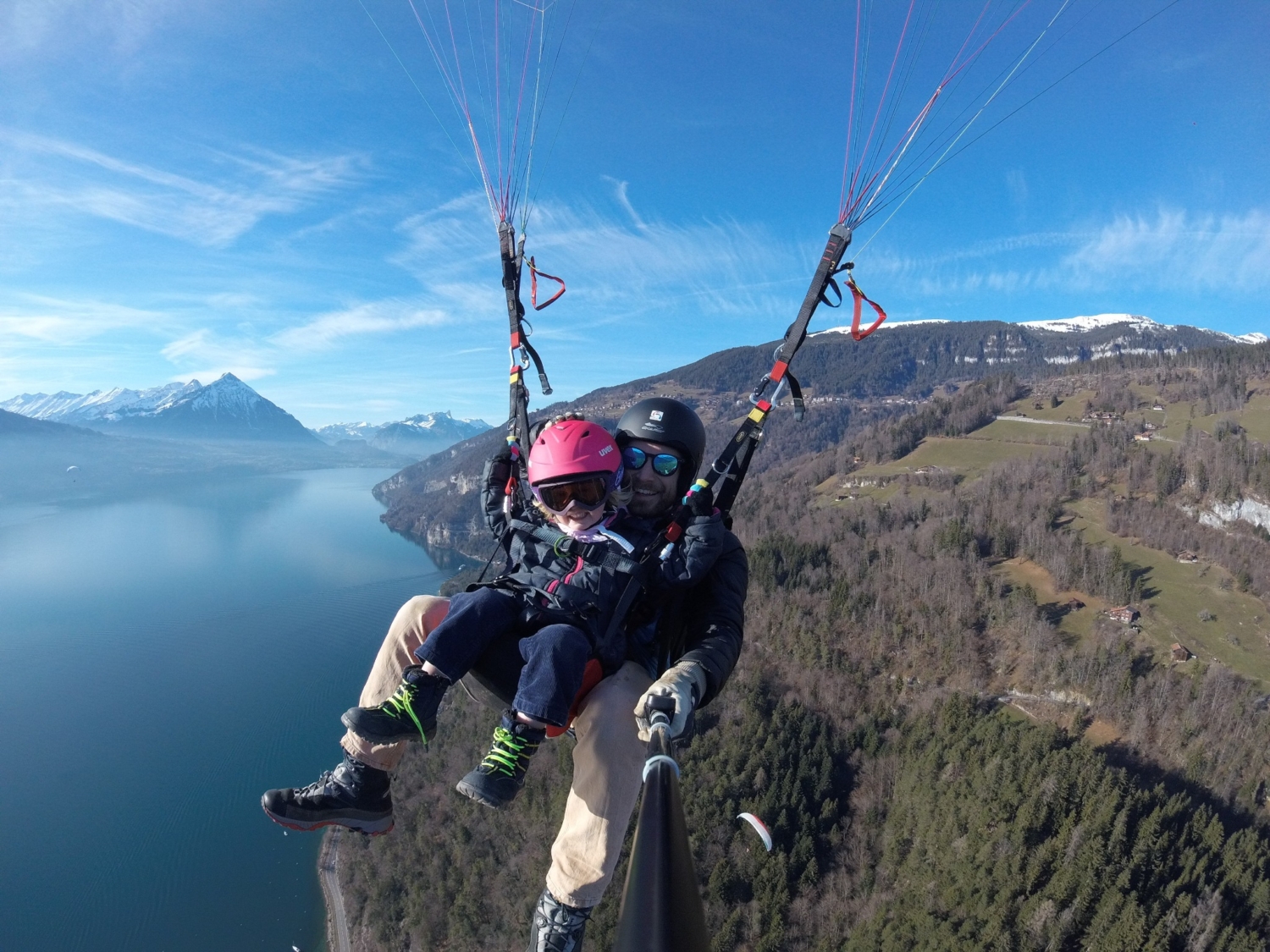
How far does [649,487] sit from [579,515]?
0.63 meters

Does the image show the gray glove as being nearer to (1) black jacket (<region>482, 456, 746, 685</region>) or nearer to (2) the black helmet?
(1) black jacket (<region>482, 456, 746, 685</region>)

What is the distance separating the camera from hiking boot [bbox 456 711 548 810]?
2.63 metres

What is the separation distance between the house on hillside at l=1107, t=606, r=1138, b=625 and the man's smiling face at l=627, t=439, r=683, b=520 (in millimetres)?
50337

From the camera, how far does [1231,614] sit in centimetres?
4206

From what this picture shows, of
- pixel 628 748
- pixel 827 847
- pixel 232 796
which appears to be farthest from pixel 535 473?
pixel 232 796

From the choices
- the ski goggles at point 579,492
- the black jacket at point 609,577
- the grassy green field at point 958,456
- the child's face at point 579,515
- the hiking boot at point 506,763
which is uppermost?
the ski goggles at point 579,492

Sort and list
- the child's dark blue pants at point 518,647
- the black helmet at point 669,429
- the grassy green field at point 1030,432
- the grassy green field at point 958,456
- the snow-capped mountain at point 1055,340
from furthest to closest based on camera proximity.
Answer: the snow-capped mountain at point 1055,340
the grassy green field at point 1030,432
the grassy green field at point 958,456
the black helmet at point 669,429
the child's dark blue pants at point 518,647

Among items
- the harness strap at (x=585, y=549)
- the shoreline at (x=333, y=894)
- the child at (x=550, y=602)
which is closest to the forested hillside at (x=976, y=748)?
the shoreline at (x=333, y=894)

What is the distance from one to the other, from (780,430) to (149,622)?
391ft

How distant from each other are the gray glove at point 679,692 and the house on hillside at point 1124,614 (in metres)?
51.1

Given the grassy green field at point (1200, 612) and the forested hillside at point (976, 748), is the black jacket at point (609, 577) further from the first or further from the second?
the grassy green field at point (1200, 612)

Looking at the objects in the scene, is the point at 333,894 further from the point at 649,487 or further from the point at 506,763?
the point at 649,487

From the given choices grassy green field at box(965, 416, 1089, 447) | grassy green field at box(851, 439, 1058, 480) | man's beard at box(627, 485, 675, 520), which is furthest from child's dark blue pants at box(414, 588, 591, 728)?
grassy green field at box(965, 416, 1089, 447)

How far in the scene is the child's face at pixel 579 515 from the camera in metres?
3.16
